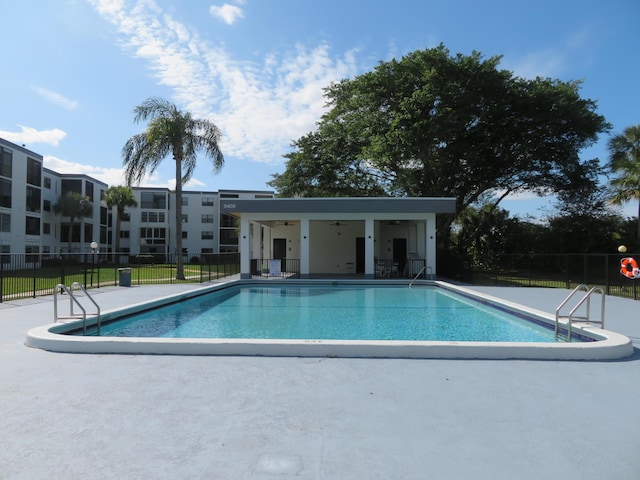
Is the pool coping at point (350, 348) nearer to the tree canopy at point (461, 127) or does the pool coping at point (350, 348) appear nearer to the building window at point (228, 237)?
the tree canopy at point (461, 127)

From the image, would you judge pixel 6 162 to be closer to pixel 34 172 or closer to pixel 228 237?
pixel 34 172

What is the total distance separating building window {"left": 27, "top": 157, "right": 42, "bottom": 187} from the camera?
39.2 meters

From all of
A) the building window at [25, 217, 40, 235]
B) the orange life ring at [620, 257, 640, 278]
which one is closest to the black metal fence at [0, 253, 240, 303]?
the building window at [25, 217, 40, 235]

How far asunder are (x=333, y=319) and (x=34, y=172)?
136 feet

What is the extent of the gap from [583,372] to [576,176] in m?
27.0

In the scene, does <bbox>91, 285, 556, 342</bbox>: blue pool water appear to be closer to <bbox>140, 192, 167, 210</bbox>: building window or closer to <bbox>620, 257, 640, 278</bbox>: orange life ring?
<bbox>620, 257, 640, 278</bbox>: orange life ring

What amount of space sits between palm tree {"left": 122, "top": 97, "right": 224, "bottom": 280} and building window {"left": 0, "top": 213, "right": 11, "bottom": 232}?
20349mm

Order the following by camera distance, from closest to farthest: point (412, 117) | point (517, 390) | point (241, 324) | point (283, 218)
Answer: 1. point (517, 390)
2. point (241, 324)
3. point (283, 218)
4. point (412, 117)

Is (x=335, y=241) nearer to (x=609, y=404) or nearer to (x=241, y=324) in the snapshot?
(x=241, y=324)

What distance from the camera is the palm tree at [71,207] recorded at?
1727 inches

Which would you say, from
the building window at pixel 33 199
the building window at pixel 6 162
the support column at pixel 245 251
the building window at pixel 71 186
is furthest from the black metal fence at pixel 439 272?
the building window at pixel 71 186

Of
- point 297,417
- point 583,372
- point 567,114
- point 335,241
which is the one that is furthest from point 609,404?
point 567,114

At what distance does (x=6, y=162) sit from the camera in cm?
3556

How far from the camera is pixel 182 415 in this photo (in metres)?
3.71
